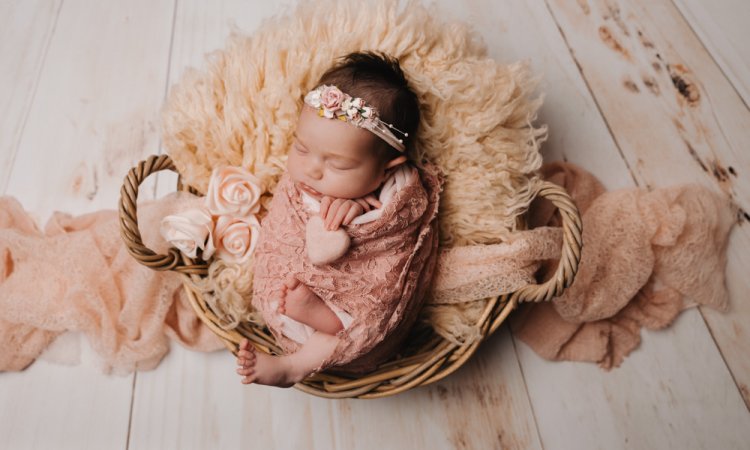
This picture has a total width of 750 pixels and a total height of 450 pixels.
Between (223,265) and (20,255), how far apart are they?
1.69 feet

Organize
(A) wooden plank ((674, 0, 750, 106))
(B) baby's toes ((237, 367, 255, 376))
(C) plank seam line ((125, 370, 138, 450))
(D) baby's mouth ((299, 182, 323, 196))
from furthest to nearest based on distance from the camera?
(A) wooden plank ((674, 0, 750, 106)), (C) plank seam line ((125, 370, 138, 450)), (D) baby's mouth ((299, 182, 323, 196)), (B) baby's toes ((237, 367, 255, 376))

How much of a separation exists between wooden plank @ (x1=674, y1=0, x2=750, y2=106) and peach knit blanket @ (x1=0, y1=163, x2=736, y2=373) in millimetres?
506

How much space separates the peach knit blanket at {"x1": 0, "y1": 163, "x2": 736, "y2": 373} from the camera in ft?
4.26

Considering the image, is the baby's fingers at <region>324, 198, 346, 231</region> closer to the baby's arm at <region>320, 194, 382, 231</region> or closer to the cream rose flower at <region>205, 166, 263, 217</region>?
the baby's arm at <region>320, 194, 382, 231</region>

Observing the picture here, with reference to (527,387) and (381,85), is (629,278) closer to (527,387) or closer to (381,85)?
(527,387)

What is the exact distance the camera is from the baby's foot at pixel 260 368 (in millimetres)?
1031

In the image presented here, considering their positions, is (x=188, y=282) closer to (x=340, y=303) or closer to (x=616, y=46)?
(x=340, y=303)

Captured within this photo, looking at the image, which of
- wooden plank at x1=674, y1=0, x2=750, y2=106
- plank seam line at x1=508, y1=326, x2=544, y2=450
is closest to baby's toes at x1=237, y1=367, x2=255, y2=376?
plank seam line at x1=508, y1=326, x2=544, y2=450

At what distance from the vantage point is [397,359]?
1267 millimetres

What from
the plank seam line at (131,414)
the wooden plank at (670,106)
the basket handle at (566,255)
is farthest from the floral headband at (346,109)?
the wooden plank at (670,106)

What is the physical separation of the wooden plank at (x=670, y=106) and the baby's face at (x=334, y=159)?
847 millimetres

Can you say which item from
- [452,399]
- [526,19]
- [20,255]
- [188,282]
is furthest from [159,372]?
[526,19]

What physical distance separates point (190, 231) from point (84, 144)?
0.66 metres

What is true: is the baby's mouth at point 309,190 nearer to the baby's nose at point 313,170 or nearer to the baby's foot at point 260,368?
the baby's nose at point 313,170
